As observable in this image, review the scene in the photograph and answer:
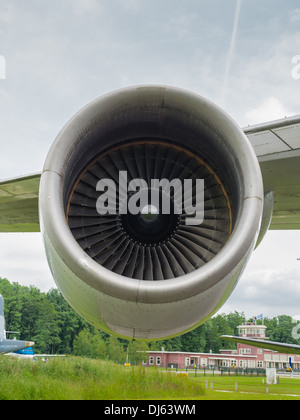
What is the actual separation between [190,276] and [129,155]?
1757mm

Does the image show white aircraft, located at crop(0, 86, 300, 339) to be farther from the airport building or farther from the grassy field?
the airport building

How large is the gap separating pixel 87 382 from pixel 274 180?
1190 centimetres

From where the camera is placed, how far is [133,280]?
3070mm

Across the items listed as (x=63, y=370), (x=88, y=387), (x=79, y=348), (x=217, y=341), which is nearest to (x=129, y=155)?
(x=88, y=387)

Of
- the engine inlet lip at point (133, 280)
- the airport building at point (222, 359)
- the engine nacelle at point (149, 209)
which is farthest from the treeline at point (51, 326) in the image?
the engine inlet lip at point (133, 280)

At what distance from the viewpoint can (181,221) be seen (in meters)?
4.39

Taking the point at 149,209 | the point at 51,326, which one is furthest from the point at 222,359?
the point at 149,209

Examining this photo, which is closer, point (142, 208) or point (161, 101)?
point (161, 101)

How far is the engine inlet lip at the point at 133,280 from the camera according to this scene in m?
3.05

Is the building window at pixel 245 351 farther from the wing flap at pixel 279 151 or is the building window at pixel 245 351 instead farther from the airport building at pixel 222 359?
the wing flap at pixel 279 151

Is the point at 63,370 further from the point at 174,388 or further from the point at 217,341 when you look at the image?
the point at 217,341

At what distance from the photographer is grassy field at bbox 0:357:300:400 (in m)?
11.5

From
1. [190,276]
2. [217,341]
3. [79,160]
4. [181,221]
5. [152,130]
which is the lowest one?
[217,341]

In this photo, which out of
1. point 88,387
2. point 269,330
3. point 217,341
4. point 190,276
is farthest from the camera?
point 269,330
